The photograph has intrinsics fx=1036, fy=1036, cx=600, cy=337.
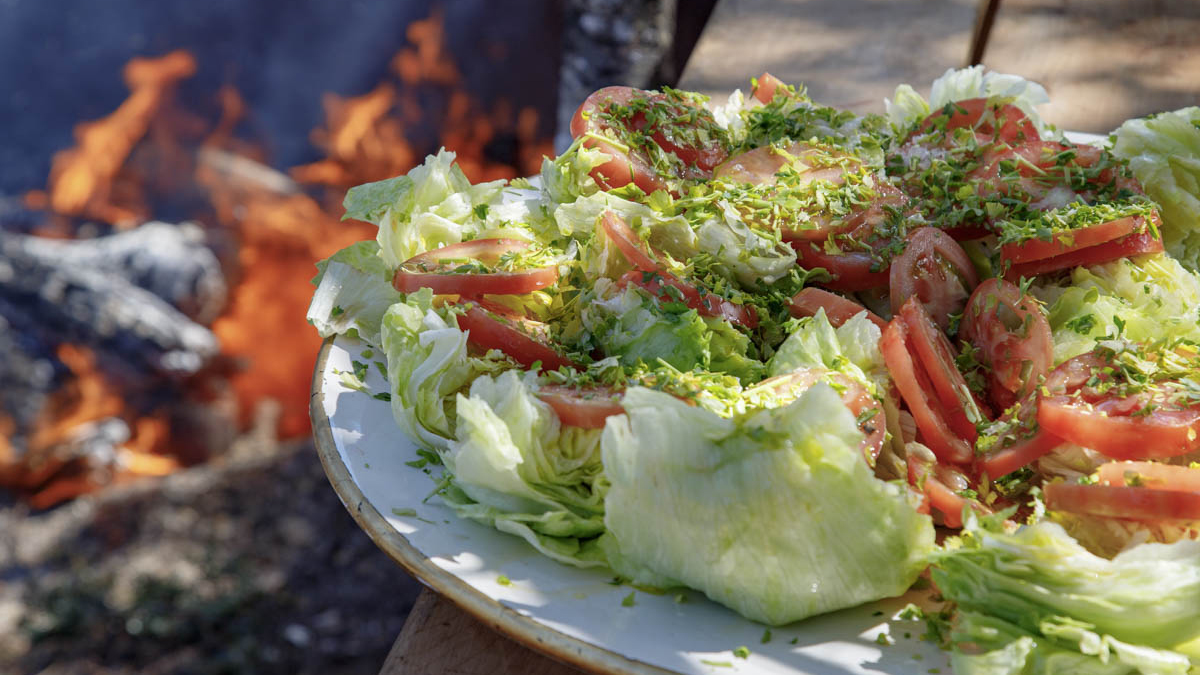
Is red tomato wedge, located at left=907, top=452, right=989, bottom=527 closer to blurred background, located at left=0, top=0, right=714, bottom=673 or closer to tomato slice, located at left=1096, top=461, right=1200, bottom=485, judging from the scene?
tomato slice, located at left=1096, top=461, right=1200, bottom=485

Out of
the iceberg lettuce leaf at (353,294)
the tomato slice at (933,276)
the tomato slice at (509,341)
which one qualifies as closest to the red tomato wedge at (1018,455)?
the tomato slice at (933,276)

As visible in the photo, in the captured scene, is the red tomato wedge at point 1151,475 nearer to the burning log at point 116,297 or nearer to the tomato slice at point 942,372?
the tomato slice at point 942,372

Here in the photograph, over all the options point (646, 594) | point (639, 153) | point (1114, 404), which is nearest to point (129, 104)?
point (639, 153)

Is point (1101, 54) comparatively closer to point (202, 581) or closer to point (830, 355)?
point (830, 355)

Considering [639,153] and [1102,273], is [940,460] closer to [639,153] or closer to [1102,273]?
[1102,273]

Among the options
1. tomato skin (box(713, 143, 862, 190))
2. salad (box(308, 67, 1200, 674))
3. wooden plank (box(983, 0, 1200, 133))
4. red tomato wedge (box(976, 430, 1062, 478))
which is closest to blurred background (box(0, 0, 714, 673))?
wooden plank (box(983, 0, 1200, 133))

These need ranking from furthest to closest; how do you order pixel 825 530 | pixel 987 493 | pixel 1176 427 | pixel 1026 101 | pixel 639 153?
pixel 1026 101
pixel 639 153
pixel 987 493
pixel 1176 427
pixel 825 530
